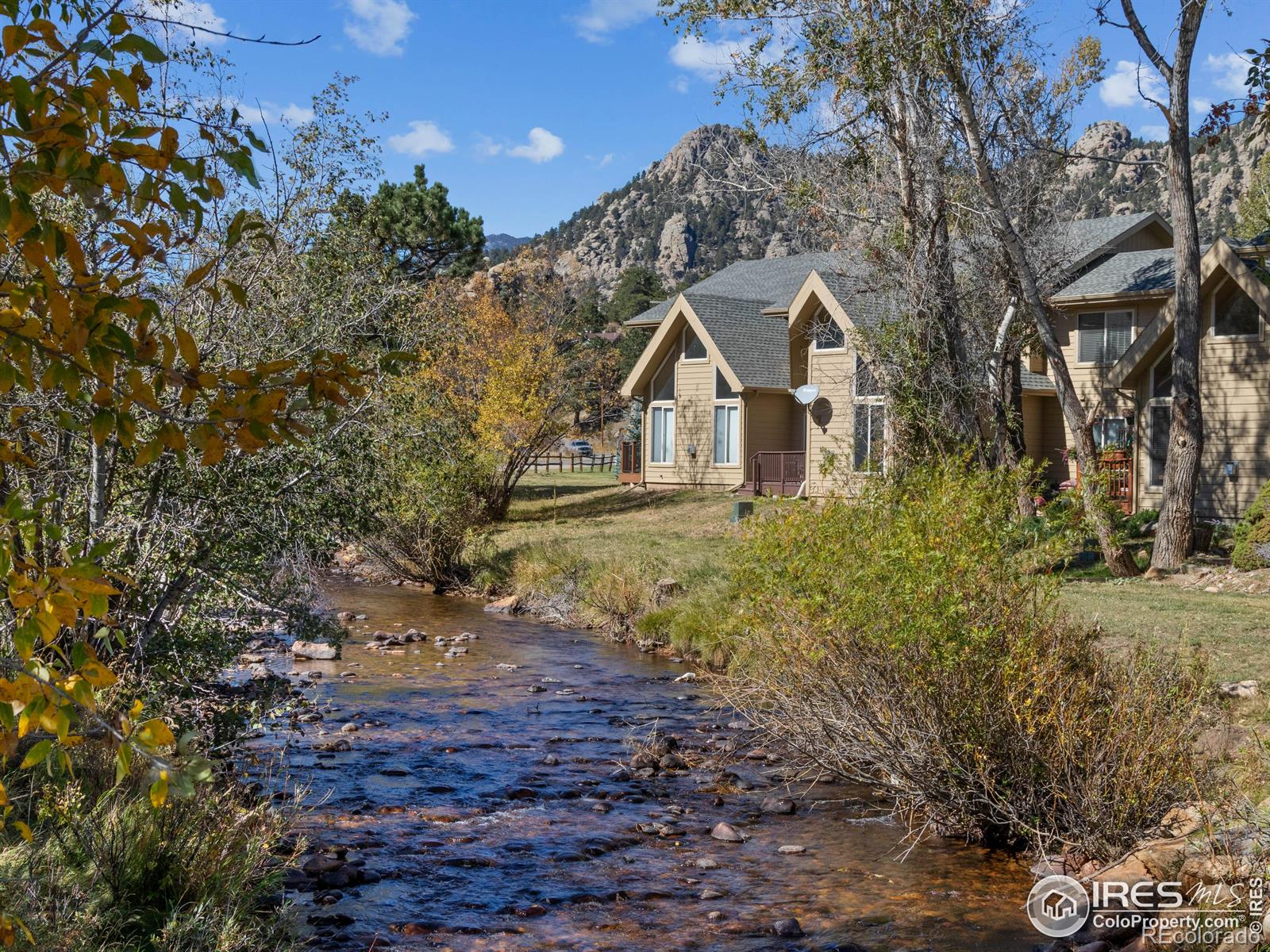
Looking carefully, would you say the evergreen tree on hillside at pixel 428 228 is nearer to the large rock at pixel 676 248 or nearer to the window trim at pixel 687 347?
the window trim at pixel 687 347

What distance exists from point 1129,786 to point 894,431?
11250 mm

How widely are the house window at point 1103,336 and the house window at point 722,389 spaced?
911cm

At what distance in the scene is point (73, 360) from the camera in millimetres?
2418

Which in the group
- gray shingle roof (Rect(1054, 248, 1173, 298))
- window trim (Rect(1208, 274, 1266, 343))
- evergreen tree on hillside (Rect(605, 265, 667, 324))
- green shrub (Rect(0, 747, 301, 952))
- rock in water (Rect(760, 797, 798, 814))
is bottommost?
rock in water (Rect(760, 797, 798, 814))

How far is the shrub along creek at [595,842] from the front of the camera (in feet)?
21.7

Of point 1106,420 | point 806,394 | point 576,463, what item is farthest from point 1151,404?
point 576,463

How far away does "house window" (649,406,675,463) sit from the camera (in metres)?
32.3

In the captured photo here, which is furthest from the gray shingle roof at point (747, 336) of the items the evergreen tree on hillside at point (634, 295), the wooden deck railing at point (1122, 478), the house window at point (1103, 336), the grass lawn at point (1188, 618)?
the evergreen tree on hillside at point (634, 295)

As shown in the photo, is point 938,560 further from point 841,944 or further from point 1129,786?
point 841,944

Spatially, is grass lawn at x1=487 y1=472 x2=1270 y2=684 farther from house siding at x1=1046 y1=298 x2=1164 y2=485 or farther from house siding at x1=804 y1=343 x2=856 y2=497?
house siding at x1=1046 y1=298 x2=1164 y2=485

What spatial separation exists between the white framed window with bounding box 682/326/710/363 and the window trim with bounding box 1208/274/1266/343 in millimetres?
13507

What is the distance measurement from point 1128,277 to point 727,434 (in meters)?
10.9

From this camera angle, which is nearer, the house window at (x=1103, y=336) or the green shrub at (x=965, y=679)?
the green shrub at (x=965, y=679)

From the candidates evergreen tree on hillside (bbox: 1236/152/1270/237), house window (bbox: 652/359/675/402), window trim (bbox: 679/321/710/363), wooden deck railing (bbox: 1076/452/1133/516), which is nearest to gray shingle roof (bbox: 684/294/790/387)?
window trim (bbox: 679/321/710/363)
